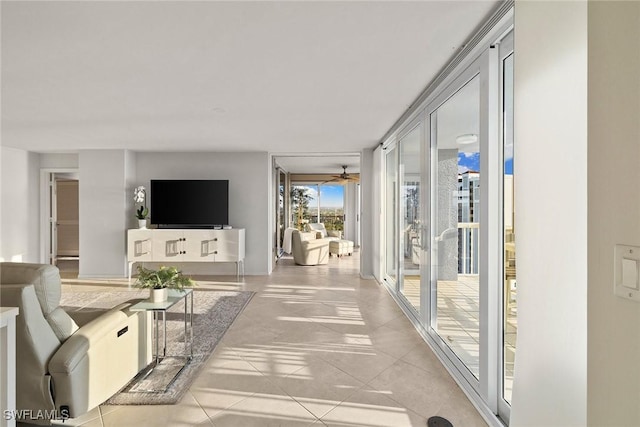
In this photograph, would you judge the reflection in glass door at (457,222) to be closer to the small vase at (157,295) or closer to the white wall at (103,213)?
the small vase at (157,295)

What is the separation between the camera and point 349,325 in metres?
3.52

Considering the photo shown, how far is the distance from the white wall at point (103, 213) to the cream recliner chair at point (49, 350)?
460 cm

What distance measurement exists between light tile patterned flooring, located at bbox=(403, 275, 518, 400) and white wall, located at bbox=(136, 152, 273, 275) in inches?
154

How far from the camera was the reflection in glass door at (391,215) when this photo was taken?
479 cm

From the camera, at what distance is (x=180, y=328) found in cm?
340

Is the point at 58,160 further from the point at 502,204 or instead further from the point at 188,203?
the point at 502,204

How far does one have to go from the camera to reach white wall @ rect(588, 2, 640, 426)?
2.49 ft

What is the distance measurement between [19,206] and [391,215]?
6655 millimetres

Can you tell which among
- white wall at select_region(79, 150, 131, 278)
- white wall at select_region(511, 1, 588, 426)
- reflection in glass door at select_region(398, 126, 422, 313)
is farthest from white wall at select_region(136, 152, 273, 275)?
white wall at select_region(511, 1, 588, 426)

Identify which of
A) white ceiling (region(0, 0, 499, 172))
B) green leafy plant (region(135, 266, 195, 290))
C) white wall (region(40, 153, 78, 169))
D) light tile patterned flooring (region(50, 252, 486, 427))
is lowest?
light tile patterned flooring (region(50, 252, 486, 427))

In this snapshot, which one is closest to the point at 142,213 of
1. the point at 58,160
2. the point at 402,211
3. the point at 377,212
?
the point at 58,160

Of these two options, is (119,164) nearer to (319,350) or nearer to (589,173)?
(319,350)

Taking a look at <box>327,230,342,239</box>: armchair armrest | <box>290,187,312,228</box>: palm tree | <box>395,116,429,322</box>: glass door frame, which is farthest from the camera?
<box>290,187,312,228</box>: palm tree

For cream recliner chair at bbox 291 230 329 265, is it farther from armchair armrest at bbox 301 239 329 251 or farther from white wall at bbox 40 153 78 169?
white wall at bbox 40 153 78 169
